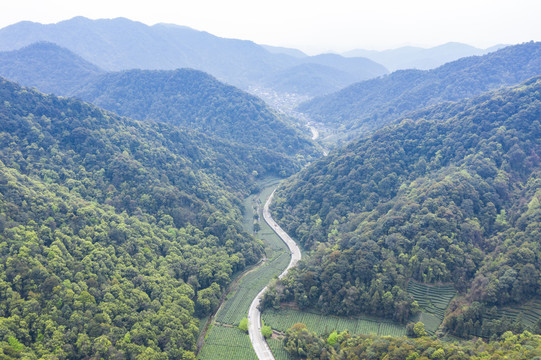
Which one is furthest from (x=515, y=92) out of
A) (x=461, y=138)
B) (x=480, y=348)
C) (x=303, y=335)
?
(x=303, y=335)

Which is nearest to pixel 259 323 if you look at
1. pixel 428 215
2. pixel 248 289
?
pixel 248 289

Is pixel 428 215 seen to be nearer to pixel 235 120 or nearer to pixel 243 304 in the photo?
pixel 243 304

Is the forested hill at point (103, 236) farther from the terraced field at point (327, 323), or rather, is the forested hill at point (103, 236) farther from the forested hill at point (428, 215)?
the forested hill at point (428, 215)

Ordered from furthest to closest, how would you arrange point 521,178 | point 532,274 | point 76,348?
point 521,178
point 532,274
point 76,348

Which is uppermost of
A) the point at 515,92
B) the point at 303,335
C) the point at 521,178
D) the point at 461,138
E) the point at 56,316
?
the point at 515,92

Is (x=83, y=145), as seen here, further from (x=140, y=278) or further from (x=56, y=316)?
(x=56, y=316)

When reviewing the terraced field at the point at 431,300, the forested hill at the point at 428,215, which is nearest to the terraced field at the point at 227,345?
the forested hill at the point at 428,215

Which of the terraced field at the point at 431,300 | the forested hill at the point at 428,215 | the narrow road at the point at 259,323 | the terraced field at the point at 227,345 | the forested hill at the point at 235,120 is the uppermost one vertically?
the forested hill at the point at 235,120
